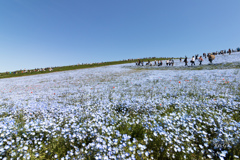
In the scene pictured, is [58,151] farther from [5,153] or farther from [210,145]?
[210,145]

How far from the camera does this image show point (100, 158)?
2420 mm

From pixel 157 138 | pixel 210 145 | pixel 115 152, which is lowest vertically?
pixel 210 145

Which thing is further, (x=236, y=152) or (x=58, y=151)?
(x=58, y=151)

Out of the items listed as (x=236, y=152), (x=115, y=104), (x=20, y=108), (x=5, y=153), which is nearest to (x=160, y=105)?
(x=115, y=104)

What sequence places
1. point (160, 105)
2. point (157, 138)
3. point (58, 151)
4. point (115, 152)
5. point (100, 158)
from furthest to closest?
1. point (160, 105)
2. point (157, 138)
3. point (58, 151)
4. point (115, 152)
5. point (100, 158)

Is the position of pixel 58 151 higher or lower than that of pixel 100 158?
lower

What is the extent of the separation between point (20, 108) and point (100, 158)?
6.26 meters

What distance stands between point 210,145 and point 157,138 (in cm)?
142

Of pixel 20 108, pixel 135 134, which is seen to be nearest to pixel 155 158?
pixel 135 134

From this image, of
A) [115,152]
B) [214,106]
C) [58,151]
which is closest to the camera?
[115,152]

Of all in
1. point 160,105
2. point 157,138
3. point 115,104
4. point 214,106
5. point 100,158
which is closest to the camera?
point 100,158

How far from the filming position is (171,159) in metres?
2.77

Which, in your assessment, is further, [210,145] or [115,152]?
[210,145]

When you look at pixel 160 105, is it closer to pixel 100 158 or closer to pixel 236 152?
pixel 236 152
